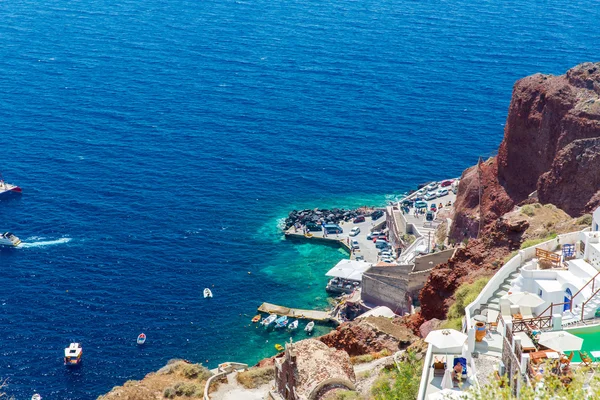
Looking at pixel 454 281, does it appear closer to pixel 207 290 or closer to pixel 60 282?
pixel 207 290

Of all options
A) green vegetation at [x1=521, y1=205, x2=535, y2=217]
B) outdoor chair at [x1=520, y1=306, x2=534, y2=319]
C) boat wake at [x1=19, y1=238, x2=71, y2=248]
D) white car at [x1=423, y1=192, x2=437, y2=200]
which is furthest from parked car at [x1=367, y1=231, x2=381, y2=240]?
outdoor chair at [x1=520, y1=306, x2=534, y2=319]

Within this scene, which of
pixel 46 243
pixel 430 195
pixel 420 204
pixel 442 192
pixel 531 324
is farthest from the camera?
pixel 442 192

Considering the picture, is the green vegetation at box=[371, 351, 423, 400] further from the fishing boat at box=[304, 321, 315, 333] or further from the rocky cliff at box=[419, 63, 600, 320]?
the fishing boat at box=[304, 321, 315, 333]

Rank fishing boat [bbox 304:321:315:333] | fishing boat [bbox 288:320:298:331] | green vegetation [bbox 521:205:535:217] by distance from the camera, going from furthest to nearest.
→ fishing boat [bbox 288:320:298:331] < fishing boat [bbox 304:321:315:333] < green vegetation [bbox 521:205:535:217]

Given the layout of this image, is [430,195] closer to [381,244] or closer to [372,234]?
[372,234]

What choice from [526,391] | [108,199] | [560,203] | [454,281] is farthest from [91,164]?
[526,391]

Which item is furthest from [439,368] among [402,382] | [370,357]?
Answer: [370,357]
